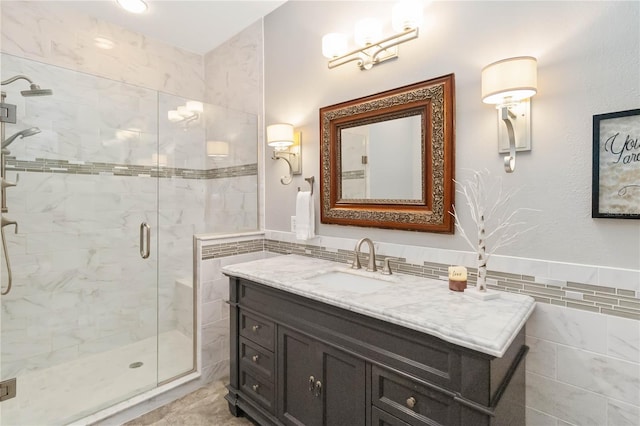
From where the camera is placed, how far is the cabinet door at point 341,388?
122 centimetres

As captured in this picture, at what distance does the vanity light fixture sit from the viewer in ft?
7.20

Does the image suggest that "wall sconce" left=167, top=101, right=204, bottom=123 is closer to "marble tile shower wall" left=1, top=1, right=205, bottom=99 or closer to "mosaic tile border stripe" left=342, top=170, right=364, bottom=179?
"marble tile shower wall" left=1, top=1, right=205, bottom=99

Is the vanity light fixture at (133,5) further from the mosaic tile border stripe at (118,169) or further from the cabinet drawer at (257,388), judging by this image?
the cabinet drawer at (257,388)

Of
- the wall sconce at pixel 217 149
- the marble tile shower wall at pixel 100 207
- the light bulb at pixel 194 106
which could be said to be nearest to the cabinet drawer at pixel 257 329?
the marble tile shower wall at pixel 100 207

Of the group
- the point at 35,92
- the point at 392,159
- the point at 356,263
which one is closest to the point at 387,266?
the point at 356,263

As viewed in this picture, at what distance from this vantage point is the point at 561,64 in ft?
3.98

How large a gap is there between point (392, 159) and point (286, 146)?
0.79 meters

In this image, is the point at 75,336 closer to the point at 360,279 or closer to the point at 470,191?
the point at 360,279

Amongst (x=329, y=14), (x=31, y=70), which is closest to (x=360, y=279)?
(x=329, y=14)

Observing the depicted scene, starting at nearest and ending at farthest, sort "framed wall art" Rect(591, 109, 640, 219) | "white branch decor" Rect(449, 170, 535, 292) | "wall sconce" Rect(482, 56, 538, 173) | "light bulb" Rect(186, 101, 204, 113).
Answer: "framed wall art" Rect(591, 109, 640, 219), "wall sconce" Rect(482, 56, 538, 173), "white branch decor" Rect(449, 170, 535, 292), "light bulb" Rect(186, 101, 204, 113)

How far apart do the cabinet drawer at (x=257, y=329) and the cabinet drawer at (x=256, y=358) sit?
32mm

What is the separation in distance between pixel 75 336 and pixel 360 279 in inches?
81.4

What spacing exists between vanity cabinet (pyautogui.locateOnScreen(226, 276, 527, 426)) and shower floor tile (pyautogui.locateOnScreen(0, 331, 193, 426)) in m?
0.61

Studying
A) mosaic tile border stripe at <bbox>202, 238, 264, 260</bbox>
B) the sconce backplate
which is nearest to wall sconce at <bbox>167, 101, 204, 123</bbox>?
mosaic tile border stripe at <bbox>202, 238, 264, 260</bbox>
